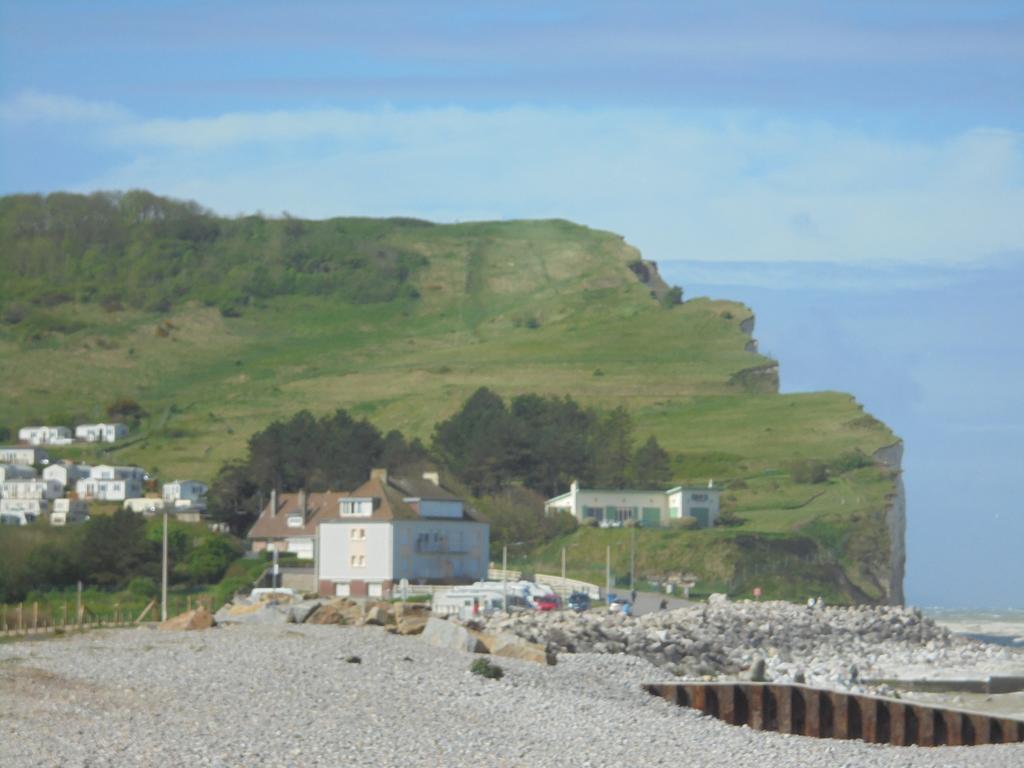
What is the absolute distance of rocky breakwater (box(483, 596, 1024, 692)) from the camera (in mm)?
42031

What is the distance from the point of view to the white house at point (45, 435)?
159m

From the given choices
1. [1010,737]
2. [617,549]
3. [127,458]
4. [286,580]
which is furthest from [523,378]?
[1010,737]

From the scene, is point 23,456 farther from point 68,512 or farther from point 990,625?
point 990,625

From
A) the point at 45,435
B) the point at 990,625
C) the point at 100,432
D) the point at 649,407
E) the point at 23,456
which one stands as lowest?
the point at 990,625

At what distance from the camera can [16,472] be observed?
13150cm

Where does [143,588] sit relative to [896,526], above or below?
below

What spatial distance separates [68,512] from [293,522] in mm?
26661

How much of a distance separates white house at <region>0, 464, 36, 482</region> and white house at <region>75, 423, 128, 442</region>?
73.2ft

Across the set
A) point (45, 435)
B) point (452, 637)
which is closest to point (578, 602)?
point (452, 637)

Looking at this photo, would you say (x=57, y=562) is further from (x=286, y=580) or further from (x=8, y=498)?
(x=8, y=498)

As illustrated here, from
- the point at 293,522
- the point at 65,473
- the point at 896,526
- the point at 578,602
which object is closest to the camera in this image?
the point at 578,602

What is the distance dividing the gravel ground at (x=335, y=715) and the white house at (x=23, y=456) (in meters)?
111

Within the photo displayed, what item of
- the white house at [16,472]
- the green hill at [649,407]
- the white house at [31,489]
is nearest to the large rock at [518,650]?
the green hill at [649,407]

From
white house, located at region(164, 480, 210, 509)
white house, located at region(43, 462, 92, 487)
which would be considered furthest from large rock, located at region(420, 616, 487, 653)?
white house, located at region(43, 462, 92, 487)
